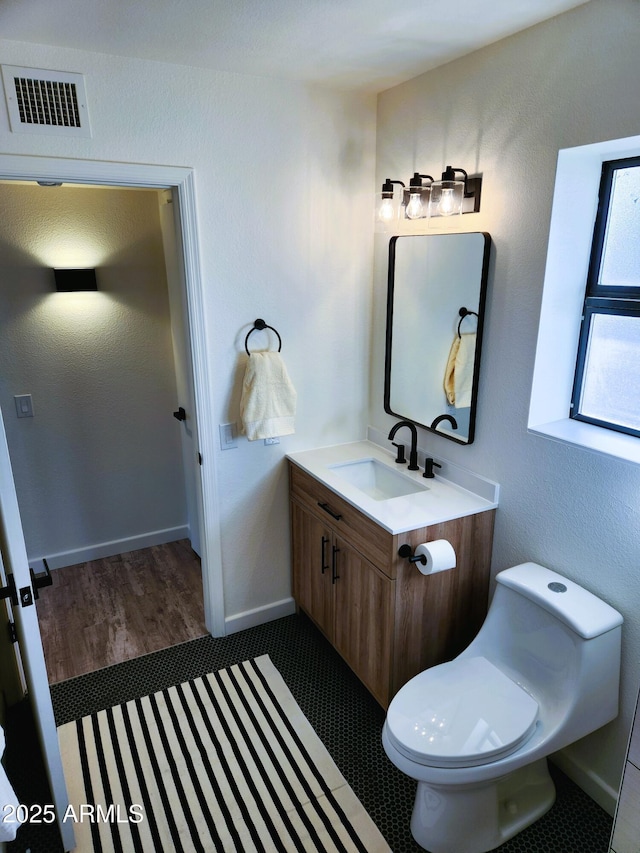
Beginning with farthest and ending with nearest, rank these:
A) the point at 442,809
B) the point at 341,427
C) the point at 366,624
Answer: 1. the point at 341,427
2. the point at 366,624
3. the point at 442,809

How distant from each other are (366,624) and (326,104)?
7.15 feet

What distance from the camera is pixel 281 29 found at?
1767 millimetres

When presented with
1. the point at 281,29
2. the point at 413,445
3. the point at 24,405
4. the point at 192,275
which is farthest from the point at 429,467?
the point at 24,405

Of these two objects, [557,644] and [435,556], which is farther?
[435,556]

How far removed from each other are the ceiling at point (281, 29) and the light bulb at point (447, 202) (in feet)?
1.53

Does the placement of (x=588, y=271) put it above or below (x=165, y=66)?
below

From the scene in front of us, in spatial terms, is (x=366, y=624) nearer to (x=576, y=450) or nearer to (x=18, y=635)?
(x=576, y=450)

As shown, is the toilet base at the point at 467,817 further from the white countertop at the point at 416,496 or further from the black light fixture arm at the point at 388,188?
the black light fixture arm at the point at 388,188

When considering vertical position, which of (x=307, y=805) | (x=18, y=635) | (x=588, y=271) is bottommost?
(x=307, y=805)

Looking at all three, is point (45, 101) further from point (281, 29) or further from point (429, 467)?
point (429, 467)

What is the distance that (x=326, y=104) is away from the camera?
7.82 feet

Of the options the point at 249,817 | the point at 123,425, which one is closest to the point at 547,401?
the point at 249,817

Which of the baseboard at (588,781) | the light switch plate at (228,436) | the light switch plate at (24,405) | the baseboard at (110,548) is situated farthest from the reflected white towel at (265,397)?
the baseboard at (588,781)

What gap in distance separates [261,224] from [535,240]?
44.4 inches
